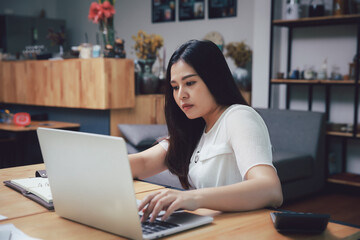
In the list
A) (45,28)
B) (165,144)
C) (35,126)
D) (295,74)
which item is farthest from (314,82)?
(45,28)

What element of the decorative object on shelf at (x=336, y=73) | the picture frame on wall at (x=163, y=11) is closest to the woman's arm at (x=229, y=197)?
the decorative object on shelf at (x=336, y=73)

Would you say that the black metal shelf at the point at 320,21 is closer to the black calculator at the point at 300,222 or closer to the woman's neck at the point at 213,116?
the woman's neck at the point at 213,116

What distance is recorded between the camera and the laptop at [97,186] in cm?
88

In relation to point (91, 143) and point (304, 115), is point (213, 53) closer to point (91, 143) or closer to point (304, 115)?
point (91, 143)

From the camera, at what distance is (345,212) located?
11.0 feet

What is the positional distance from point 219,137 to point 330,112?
10.1 feet

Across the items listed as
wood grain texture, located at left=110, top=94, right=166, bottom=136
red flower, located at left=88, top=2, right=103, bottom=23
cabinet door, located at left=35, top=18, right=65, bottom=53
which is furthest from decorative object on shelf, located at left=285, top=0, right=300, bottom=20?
cabinet door, located at left=35, top=18, right=65, bottom=53

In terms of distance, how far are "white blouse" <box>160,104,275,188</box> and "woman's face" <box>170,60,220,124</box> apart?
3.5 inches

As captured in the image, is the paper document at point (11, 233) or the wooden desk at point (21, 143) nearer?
the paper document at point (11, 233)

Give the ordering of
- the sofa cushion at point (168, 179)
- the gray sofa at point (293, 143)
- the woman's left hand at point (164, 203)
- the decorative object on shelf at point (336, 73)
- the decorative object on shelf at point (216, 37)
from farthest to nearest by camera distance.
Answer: the decorative object on shelf at point (216, 37) → the decorative object on shelf at point (336, 73) → the gray sofa at point (293, 143) → the sofa cushion at point (168, 179) → the woman's left hand at point (164, 203)

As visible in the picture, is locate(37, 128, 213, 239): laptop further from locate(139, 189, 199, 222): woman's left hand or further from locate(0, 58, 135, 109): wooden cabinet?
locate(0, 58, 135, 109): wooden cabinet

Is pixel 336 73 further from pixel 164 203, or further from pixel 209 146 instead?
pixel 164 203

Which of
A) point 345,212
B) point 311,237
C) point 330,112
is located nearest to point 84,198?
point 311,237

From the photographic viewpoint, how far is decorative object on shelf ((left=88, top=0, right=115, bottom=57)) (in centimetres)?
369
